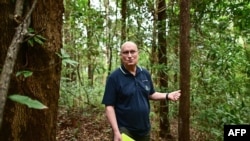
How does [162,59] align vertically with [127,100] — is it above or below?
above

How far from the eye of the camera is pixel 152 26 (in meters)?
7.40

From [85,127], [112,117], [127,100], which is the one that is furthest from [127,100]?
[85,127]

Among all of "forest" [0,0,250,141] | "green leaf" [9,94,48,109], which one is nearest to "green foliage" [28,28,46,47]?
"forest" [0,0,250,141]

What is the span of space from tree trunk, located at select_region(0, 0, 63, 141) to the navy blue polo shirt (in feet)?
4.67

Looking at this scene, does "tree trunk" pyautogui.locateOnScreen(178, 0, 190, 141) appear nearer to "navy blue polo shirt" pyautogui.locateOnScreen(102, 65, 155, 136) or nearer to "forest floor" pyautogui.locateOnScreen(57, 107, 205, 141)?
Result: "navy blue polo shirt" pyautogui.locateOnScreen(102, 65, 155, 136)

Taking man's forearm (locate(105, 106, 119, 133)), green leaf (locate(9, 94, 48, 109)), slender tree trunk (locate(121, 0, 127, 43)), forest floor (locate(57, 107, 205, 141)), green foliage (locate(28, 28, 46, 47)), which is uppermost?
slender tree trunk (locate(121, 0, 127, 43))

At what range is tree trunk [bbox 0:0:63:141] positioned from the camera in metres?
2.03

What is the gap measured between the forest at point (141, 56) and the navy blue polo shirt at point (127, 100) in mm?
Answer: 667

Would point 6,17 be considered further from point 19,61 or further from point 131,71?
point 131,71

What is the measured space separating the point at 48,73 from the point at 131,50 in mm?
1562

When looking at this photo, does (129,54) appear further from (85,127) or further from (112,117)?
(85,127)

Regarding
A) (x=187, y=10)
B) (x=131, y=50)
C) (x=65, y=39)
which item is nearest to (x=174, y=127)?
(x=65, y=39)

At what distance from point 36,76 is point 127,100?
164cm

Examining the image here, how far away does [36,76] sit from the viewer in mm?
2133
